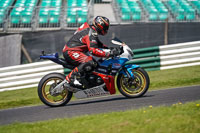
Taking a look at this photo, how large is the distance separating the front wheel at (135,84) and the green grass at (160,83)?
1.97m

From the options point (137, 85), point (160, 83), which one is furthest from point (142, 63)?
point (137, 85)

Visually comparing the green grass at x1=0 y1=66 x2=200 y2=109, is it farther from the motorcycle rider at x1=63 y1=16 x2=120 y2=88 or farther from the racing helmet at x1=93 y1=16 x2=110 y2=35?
the racing helmet at x1=93 y1=16 x2=110 y2=35

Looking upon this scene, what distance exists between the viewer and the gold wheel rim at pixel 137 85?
6352mm

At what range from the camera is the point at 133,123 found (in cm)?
394

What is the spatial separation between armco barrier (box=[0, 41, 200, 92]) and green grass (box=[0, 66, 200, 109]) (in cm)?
44

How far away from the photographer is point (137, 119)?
4094mm

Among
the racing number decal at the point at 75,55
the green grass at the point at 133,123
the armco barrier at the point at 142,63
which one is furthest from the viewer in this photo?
the armco barrier at the point at 142,63

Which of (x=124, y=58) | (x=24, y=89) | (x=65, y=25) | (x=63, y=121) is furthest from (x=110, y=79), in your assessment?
(x=65, y=25)

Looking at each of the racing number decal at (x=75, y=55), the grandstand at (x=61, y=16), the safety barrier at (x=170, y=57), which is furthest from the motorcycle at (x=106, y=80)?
the grandstand at (x=61, y=16)

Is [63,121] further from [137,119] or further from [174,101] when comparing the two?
[174,101]

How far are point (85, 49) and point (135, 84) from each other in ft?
4.46

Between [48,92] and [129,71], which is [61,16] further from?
[129,71]

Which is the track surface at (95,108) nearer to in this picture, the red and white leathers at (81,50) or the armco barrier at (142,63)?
the red and white leathers at (81,50)

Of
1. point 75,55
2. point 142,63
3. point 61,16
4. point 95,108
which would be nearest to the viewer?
point 95,108
